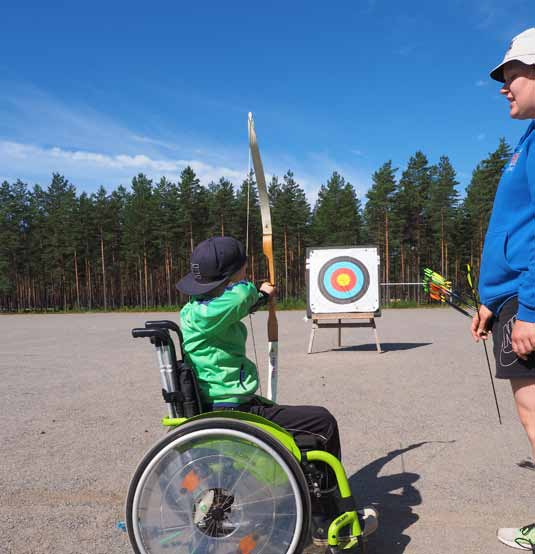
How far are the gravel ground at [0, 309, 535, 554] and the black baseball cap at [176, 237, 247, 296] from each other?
3.93 feet

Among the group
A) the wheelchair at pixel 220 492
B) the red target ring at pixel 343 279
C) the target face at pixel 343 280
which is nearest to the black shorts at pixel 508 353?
the wheelchair at pixel 220 492

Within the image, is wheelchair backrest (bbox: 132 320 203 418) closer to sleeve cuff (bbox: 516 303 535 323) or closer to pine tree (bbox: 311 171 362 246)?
sleeve cuff (bbox: 516 303 535 323)

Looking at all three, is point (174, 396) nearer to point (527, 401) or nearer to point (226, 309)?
point (226, 309)

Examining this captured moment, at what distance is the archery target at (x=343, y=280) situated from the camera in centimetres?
922

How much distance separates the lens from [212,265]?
220cm

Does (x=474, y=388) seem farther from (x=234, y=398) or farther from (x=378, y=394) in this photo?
(x=234, y=398)

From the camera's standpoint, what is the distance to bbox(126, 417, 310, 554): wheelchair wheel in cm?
177

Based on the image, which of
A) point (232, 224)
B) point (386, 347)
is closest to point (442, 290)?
point (386, 347)

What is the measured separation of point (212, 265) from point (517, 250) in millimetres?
1192

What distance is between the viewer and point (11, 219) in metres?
43.3

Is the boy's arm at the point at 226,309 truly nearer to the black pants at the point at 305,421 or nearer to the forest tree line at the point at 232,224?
the black pants at the point at 305,421

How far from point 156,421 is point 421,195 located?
3893cm

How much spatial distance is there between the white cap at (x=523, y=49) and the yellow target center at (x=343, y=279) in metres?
7.81

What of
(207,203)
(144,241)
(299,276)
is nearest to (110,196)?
(144,241)
